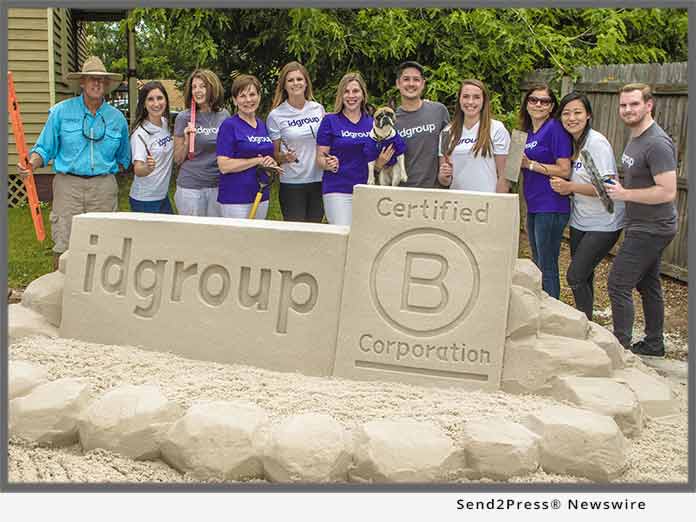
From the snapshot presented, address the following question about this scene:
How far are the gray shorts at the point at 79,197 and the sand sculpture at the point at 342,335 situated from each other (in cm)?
88

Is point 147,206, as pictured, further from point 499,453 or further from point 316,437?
point 499,453

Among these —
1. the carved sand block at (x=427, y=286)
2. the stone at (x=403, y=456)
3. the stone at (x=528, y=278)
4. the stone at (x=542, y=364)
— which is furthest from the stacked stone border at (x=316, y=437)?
the stone at (x=528, y=278)

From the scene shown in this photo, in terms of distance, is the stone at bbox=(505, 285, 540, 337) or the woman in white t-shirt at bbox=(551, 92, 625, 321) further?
the woman in white t-shirt at bbox=(551, 92, 625, 321)

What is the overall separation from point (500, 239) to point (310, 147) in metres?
1.91

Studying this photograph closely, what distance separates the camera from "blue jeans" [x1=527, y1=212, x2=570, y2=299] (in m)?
5.21

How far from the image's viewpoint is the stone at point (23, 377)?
387 cm

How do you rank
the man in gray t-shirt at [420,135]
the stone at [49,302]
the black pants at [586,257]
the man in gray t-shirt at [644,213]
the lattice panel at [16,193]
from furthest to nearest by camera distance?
1. the lattice panel at [16,193]
2. the man in gray t-shirt at [420,135]
3. the black pants at [586,257]
4. the stone at [49,302]
5. the man in gray t-shirt at [644,213]

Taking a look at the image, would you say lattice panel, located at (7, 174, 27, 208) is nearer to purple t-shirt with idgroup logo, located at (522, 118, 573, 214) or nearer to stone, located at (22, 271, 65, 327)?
stone, located at (22, 271, 65, 327)

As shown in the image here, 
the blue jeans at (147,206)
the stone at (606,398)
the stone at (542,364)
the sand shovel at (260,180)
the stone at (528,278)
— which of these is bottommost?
the stone at (606,398)

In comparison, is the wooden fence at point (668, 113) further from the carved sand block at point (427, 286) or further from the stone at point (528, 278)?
the carved sand block at point (427, 286)

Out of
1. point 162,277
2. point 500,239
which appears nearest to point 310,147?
point 162,277

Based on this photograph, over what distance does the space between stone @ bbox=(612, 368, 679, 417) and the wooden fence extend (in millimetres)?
3060

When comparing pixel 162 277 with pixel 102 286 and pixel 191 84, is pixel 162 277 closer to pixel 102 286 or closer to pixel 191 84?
pixel 102 286

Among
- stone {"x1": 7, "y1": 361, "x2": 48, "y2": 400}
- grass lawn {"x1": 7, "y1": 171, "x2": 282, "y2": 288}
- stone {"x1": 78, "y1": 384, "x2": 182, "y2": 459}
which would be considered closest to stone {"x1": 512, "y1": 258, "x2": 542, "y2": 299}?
stone {"x1": 78, "y1": 384, "x2": 182, "y2": 459}
